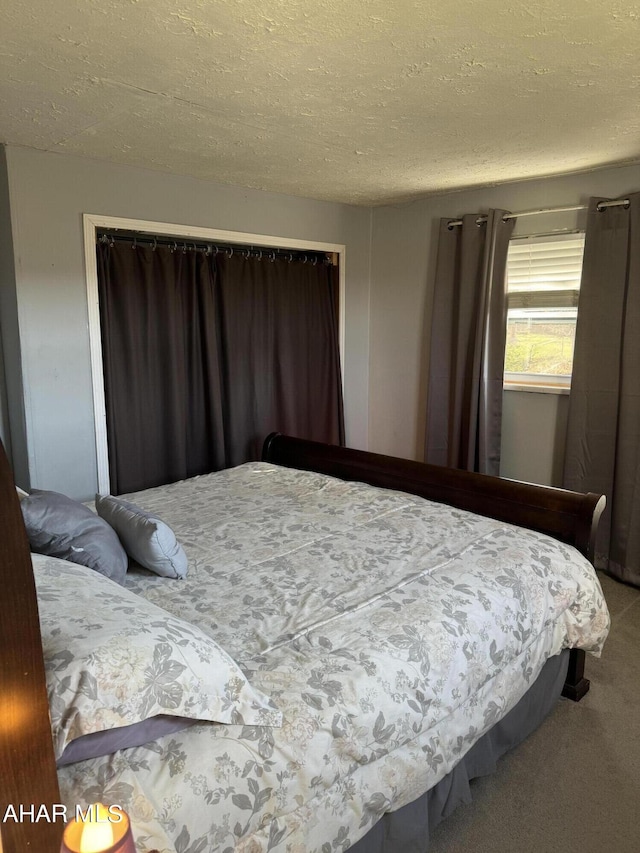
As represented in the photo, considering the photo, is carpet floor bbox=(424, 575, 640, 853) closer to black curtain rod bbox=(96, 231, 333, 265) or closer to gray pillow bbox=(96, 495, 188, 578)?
gray pillow bbox=(96, 495, 188, 578)

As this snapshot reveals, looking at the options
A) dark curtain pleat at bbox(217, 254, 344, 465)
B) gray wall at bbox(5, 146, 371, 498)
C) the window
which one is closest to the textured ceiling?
gray wall at bbox(5, 146, 371, 498)

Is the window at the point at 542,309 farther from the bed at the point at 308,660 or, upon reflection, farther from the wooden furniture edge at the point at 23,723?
the wooden furniture edge at the point at 23,723

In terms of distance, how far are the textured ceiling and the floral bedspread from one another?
165 cm

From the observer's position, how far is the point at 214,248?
3699mm

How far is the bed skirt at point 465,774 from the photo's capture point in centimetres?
157

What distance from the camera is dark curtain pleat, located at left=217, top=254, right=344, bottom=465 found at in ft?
12.5

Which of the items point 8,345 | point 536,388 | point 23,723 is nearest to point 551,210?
point 536,388

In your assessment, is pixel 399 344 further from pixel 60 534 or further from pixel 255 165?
pixel 60 534

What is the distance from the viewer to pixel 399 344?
4.43 meters

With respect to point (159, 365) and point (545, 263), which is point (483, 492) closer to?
point (545, 263)

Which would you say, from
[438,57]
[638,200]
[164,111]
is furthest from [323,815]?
[638,200]

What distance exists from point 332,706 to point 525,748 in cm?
110

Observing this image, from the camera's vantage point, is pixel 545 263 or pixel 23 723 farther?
pixel 545 263

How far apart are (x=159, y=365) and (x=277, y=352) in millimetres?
870
